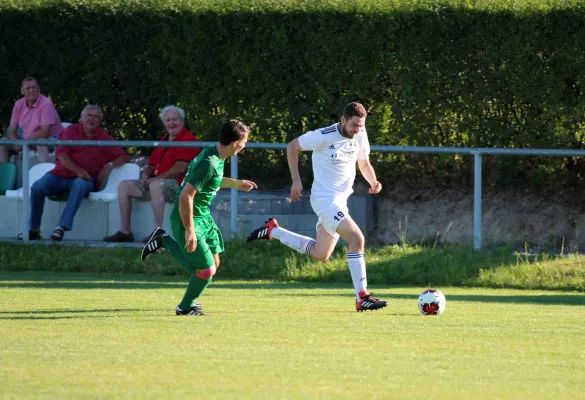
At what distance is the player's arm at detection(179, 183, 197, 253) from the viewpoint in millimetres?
10484

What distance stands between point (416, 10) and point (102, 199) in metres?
4.81

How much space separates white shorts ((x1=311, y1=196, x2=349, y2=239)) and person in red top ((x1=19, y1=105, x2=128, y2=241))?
17.6 feet

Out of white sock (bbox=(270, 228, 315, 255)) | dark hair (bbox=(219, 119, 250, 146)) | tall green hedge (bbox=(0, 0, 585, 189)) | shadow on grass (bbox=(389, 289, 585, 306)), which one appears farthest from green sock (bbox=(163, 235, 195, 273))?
tall green hedge (bbox=(0, 0, 585, 189))

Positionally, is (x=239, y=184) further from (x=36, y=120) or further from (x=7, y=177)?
(x=36, y=120)

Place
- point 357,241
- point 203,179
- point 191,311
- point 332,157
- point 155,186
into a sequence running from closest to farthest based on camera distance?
point 203,179
point 191,311
point 357,241
point 332,157
point 155,186

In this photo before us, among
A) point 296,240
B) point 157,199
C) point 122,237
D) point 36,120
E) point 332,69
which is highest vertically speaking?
point 332,69

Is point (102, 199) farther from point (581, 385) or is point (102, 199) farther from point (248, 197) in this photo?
point (581, 385)

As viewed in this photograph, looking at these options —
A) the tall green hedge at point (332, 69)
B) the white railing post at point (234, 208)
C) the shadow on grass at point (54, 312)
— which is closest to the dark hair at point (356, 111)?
the shadow on grass at point (54, 312)

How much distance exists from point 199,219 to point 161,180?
5341 millimetres

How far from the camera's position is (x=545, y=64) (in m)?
16.7

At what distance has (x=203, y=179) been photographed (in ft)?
34.8

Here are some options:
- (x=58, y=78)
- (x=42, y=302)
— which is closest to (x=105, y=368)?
(x=42, y=302)

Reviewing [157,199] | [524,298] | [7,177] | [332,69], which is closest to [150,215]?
[157,199]

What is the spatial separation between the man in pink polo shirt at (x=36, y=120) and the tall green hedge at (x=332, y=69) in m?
1.15
